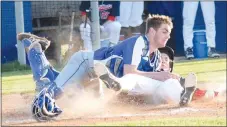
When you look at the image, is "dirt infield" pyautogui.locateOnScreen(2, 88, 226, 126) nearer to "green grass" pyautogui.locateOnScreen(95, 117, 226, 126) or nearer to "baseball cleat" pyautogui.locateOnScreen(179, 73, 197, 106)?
"baseball cleat" pyautogui.locateOnScreen(179, 73, 197, 106)

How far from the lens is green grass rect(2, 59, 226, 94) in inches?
454

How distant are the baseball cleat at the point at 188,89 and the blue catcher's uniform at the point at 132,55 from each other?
0.57 m

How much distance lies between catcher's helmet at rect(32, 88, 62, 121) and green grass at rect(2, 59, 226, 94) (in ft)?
11.5

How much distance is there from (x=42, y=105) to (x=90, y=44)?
29.1ft

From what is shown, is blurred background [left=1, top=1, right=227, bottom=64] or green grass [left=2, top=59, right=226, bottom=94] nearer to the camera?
green grass [left=2, top=59, right=226, bottom=94]

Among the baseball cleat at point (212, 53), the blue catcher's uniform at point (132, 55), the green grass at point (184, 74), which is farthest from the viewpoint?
the baseball cleat at point (212, 53)

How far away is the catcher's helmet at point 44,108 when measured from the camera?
7.14 m

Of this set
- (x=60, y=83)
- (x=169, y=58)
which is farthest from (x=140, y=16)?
(x=60, y=83)

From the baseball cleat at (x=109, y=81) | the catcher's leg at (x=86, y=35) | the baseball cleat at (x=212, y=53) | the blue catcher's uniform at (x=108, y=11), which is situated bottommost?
the baseball cleat at (x=212, y=53)

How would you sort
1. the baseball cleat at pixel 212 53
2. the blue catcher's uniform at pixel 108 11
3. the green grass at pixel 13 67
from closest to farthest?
the green grass at pixel 13 67 < the blue catcher's uniform at pixel 108 11 < the baseball cleat at pixel 212 53

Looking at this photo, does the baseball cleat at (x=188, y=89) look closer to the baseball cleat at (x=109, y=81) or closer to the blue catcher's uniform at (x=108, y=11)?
the baseball cleat at (x=109, y=81)

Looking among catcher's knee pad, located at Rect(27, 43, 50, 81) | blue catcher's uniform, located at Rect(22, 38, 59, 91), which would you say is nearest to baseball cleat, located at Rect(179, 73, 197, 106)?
blue catcher's uniform, located at Rect(22, 38, 59, 91)

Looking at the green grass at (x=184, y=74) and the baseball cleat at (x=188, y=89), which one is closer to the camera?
the baseball cleat at (x=188, y=89)

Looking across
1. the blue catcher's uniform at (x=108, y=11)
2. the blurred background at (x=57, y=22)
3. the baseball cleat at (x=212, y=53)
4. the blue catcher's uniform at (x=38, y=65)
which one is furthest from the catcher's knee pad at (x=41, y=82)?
the baseball cleat at (x=212, y=53)
